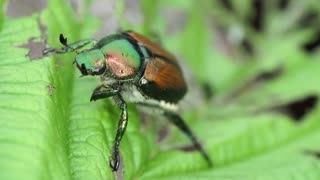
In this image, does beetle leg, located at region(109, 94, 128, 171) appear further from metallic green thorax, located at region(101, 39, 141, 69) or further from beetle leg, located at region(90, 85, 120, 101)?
metallic green thorax, located at region(101, 39, 141, 69)

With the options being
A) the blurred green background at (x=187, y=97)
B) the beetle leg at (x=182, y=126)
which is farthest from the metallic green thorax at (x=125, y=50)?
A: the beetle leg at (x=182, y=126)

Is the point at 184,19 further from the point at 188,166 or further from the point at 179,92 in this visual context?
the point at 188,166

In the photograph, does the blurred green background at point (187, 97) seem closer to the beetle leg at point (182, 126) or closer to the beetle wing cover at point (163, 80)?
the beetle leg at point (182, 126)

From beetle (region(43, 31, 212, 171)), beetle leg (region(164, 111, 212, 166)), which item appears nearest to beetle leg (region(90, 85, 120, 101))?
beetle (region(43, 31, 212, 171))

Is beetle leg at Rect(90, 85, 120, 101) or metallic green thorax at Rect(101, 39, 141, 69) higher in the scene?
metallic green thorax at Rect(101, 39, 141, 69)

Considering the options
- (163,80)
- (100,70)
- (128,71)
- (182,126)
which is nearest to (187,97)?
(182,126)

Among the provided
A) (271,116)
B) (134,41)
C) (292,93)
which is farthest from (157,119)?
(292,93)

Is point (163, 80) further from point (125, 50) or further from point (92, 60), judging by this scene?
point (92, 60)

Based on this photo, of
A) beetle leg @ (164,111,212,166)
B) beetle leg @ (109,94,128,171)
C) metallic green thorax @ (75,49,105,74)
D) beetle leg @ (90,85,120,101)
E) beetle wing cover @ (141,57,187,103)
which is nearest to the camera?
beetle leg @ (109,94,128,171)
